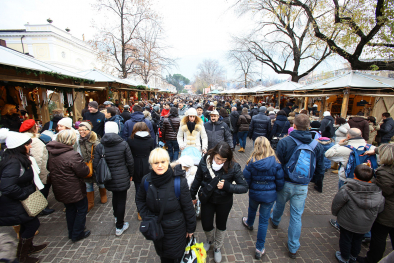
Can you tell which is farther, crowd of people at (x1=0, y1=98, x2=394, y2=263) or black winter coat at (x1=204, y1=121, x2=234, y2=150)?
black winter coat at (x1=204, y1=121, x2=234, y2=150)

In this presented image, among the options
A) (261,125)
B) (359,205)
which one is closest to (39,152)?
(359,205)

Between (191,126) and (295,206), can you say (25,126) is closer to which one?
(191,126)

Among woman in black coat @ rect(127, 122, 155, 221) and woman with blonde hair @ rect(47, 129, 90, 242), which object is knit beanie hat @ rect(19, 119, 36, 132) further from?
woman in black coat @ rect(127, 122, 155, 221)

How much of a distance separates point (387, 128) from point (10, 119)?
11605 millimetres

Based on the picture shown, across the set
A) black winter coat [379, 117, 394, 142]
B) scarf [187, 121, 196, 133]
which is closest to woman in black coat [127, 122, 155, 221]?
scarf [187, 121, 196, 133]

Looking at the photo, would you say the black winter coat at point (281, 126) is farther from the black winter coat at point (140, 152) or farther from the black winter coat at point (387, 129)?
the black winter coat at point (140, 152)

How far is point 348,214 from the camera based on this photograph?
2336 mm

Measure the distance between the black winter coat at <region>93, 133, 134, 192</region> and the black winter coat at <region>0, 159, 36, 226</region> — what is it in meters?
0.82

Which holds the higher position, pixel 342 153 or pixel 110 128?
pixel 110 128

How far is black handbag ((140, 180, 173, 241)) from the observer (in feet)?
5.85

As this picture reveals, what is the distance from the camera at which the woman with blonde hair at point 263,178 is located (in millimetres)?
2411

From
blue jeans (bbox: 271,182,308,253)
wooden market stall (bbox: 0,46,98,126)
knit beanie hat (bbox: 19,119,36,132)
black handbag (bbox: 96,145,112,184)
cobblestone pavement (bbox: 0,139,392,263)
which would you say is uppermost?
wooden market stall (bbox: 0,46,98,126)

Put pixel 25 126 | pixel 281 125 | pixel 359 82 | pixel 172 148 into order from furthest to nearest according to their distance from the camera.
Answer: pixel 359 82, pixel 281 125, pixel 172 148, pixel 25 126

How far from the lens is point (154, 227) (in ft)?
5.92
